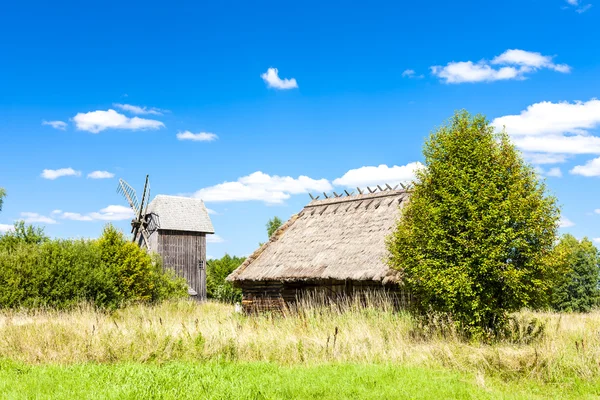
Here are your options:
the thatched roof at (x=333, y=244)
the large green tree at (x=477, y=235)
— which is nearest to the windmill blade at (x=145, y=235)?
the thatched roof at (x=333, y=244)

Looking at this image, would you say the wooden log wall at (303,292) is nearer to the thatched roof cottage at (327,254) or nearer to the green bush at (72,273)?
the thatched roof cottage at (327,254)

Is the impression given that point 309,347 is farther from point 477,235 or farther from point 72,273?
point 72,273

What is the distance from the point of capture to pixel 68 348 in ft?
37.3

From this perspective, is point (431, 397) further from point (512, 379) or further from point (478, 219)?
point (478, 219)

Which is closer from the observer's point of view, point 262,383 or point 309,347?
point 262,383

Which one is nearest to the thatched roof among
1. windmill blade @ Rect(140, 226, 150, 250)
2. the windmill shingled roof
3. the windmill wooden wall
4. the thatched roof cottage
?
the thatched roof cottage

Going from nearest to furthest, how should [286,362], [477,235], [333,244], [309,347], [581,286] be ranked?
[286,362] < [309,347] < [477,235] < [333,244] < [581,286]

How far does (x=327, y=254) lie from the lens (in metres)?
20.1

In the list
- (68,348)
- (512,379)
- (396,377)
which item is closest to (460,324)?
(512,379)

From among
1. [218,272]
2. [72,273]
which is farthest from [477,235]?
[218,272]

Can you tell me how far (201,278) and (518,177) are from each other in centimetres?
3050

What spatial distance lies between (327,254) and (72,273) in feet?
29.2

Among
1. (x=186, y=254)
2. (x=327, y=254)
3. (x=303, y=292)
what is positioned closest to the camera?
(x=327, y=254)

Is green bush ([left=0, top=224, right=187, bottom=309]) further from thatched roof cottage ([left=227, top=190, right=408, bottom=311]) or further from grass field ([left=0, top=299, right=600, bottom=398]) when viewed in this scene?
grass field ([left=0, top=299, right=600, bottom=398])
